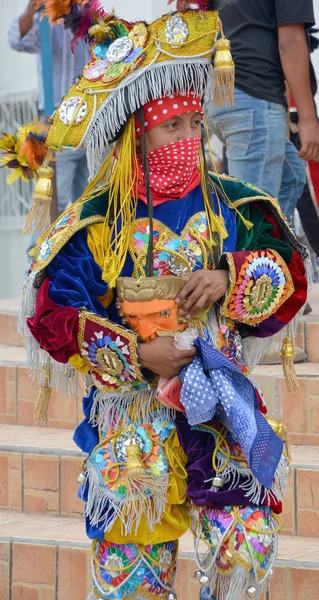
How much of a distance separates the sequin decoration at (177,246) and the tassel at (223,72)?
413mm

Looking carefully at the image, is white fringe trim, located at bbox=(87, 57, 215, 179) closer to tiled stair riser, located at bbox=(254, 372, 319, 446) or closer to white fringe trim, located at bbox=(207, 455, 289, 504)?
white fringe trim, located at bbox=(207, 455, 289, 504)

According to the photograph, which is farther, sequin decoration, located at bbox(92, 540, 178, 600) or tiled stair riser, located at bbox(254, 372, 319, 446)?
tiled stair riser, located at bbox(254, 372, 319, 446)

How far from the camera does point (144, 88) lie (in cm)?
338

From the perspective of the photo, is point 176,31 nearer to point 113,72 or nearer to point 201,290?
point 113,72

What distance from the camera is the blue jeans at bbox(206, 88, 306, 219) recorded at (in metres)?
5.09

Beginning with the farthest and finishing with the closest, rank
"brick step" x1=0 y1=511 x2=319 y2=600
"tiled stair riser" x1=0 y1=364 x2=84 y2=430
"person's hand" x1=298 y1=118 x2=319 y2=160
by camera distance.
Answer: "tiled stair riser" x1=0 y1=364 x2=84 y2=430 → "person's hand" x1=298 y1=118 x2=319 y2=160 → "brick step" x1=0 y1=511 x2=319 y2=600

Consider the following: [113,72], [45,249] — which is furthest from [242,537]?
[113,72]

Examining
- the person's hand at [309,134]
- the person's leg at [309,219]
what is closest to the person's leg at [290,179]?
the person's hand at [309,134]

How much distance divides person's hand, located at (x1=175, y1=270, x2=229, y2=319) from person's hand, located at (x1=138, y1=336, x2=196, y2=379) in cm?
12

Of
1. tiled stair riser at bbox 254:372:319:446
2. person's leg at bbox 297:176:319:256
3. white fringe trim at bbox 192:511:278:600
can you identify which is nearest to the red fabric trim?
white fringe trim at bbox 192:511:278:600

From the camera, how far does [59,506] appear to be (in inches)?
197

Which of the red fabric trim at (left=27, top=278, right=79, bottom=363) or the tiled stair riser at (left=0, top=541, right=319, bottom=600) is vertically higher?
the red fabric trim at (left=27, top=278, right=79, bottom=363)

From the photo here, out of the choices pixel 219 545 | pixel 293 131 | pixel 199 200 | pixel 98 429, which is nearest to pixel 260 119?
pixel 293 131

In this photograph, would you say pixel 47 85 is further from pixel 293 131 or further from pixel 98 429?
pixel 98 429
